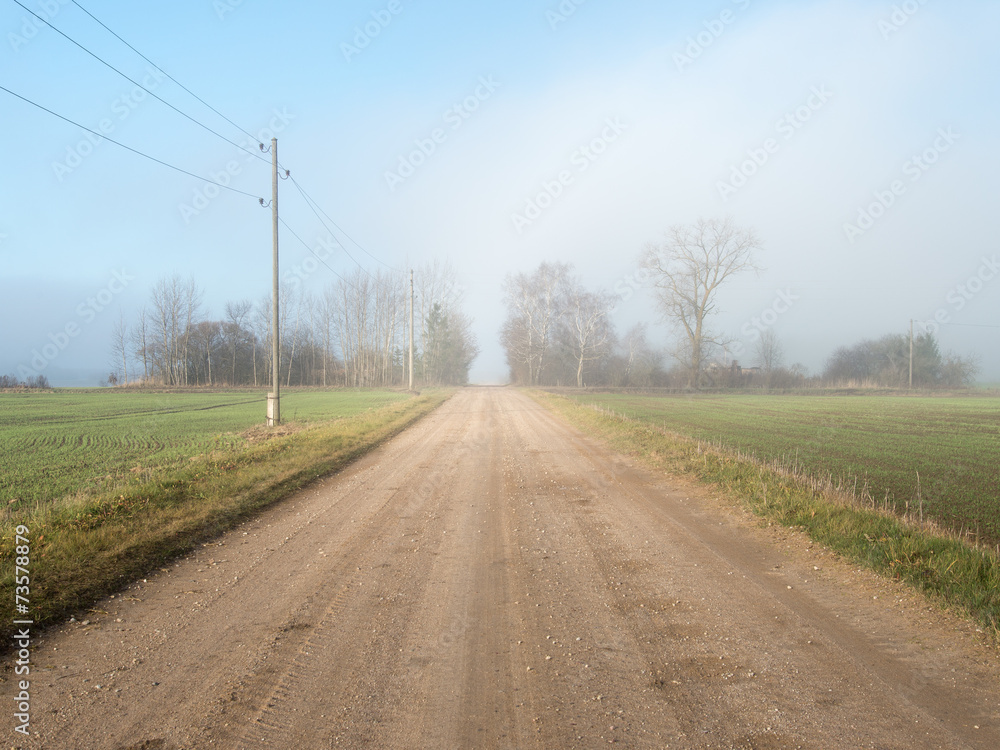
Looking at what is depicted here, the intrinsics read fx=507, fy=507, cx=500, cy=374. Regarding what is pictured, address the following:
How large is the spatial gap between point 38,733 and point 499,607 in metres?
2.88

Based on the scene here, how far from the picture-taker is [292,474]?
9578mm

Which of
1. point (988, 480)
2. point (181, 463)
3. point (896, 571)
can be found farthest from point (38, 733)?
point (988, 480)

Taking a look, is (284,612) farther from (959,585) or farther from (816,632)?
(959,585)

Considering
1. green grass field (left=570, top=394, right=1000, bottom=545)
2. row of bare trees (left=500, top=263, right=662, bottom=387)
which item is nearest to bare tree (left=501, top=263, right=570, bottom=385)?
row of bare trees (left=500, top=263, right=662, bottom=387)

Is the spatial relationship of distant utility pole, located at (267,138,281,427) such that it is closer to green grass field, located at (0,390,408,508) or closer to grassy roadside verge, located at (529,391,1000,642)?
green grass field, located at (0,390,408,508)

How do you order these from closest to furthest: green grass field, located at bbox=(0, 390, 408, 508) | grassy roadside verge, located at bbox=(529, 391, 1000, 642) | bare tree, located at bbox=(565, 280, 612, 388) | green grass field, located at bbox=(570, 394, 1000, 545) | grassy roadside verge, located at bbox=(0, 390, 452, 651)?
1. grassy roadside verge, located at bbox=(529, 391, 1000, 642)
2. grassy roadside verge, located at bbox=(0, 390, 452, 651)
3. green grass field, located at bbox=(570, 394, 1000, 545)
4. green grass field, located at bbox=(0, 390, 408, 508)
5. bare tree, located at bbox=(565, 280, 612, 388)

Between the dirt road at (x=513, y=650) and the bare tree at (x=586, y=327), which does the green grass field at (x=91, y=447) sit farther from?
the bare tree at (x=586, y=327)

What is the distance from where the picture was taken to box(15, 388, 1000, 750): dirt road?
271 cm

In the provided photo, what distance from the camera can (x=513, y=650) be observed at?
3.53 m

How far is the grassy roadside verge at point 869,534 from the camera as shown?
429cm

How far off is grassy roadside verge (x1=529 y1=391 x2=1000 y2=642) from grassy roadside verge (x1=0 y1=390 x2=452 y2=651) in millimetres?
7222

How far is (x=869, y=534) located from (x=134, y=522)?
28.6ft

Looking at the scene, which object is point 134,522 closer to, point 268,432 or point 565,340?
point 268,432

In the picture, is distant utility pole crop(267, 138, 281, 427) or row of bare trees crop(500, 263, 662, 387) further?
row of bare trees crop(500, 263, 662, 387)
